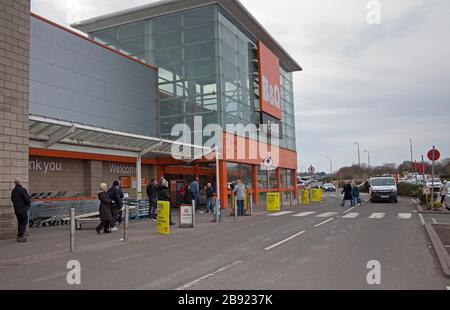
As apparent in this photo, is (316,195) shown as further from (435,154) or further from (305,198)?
(435,154)

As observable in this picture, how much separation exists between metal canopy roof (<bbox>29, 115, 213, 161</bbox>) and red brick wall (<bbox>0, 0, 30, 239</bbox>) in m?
1.22

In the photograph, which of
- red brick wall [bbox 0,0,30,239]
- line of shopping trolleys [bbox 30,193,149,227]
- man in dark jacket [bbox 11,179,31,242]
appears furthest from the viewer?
line of shopping trolleys [bbox 30,193,149,227]

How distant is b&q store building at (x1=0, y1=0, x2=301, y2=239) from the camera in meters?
14.0

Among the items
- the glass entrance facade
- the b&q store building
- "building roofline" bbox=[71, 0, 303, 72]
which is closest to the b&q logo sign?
the b&q store building

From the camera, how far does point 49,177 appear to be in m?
20.0

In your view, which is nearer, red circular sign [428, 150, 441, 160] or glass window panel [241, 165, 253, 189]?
red circular sign [428, 150, 441, 160]

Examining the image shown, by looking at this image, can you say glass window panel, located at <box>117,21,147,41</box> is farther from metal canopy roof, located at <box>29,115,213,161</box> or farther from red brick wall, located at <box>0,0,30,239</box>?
red brick wall, located at <box>0,0,30,239</box>

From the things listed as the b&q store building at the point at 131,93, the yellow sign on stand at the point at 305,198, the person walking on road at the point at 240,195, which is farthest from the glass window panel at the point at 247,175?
the person walking on road at the point at 240,195

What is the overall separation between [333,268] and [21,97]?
35.8ft

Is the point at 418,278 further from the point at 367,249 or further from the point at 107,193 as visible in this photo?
the point at 107,193

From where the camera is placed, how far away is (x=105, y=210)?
14.7m

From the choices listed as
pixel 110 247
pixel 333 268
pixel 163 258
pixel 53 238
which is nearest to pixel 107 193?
pixel 53 238

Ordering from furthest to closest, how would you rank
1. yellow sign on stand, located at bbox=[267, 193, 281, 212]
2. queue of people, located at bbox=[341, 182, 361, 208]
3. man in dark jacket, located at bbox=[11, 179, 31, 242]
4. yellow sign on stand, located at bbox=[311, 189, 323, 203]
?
1. yellow sign on stand, located at bbox=[311, 189, 323, 203]
2. queue of people, located at bbox=[341, 182, 361, 208]
3. yellow sign on stand, located at bbox=[267, 193, 281, 212]
4. man in dark jacket, located at bbox=[11, 179, 31, 242]

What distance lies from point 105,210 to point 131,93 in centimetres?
1394
